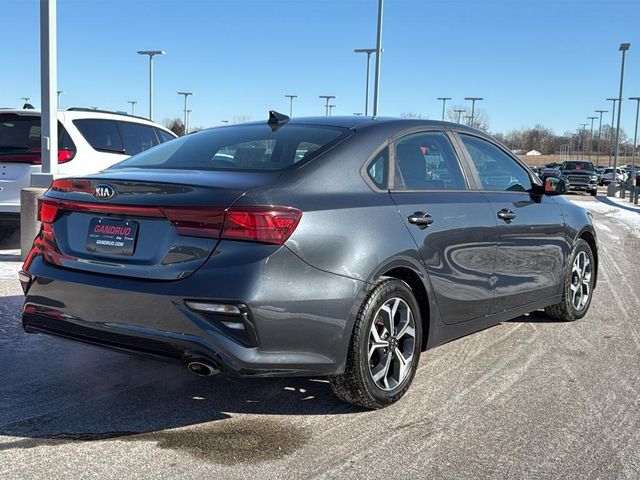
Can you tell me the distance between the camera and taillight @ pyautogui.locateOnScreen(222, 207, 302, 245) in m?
3.17

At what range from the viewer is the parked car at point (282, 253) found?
318 cm

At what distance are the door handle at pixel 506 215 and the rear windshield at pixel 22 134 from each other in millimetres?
5895

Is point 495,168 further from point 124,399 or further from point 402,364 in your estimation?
point 124,399

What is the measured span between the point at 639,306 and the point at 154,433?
5207mm

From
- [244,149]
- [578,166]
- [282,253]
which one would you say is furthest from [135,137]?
[578,166]

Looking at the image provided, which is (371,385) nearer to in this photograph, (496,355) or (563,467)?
(563,467)

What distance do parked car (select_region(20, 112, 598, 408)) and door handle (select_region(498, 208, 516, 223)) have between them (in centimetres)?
15

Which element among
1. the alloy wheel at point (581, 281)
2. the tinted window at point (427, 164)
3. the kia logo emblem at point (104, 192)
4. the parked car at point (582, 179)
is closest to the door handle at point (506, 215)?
the tinted window at point (427, 164)

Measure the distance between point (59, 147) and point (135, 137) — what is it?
129 cm

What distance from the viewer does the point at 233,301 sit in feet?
10.2

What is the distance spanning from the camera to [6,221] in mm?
8617

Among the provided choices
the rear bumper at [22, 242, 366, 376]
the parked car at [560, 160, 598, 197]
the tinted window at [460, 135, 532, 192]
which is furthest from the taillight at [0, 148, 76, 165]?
the parked car at [560, 160, 598, 197]

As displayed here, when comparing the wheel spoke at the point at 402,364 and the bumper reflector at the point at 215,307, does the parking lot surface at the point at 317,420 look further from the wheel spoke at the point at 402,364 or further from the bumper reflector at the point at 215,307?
the bumper reflector at the point at 215,307

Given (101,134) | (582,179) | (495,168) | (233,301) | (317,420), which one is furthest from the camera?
(582,179)
